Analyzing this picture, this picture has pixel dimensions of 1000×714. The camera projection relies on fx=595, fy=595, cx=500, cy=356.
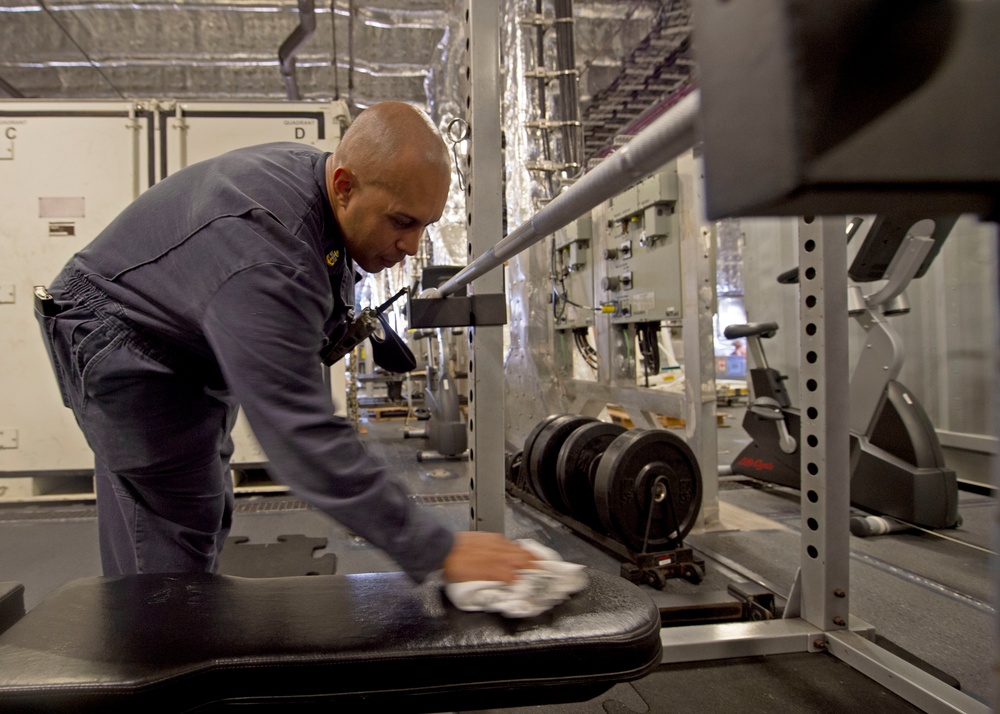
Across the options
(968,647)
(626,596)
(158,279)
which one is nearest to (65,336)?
(158,279)

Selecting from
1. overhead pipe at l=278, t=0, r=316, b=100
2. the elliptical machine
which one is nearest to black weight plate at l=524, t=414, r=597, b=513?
the elliptical machine

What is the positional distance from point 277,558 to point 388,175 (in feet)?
6.06

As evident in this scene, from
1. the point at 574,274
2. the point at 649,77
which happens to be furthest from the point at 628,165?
the point at 649,77

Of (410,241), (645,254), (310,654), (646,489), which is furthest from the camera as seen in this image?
(645,254)

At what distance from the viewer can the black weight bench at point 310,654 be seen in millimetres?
676

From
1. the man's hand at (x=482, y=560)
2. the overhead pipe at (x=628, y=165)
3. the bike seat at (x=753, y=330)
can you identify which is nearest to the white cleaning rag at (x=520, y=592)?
the man's hand at (x=482, y=560)

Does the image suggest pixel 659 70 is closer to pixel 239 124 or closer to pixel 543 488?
pixel 239 124

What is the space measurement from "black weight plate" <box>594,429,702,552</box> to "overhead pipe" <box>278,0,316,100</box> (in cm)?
369

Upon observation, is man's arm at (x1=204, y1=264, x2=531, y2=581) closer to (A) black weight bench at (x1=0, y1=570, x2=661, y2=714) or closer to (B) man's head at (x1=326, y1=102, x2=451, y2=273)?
(A) black weight bench at (x1=0, y1=570, x2=661, y2=714)

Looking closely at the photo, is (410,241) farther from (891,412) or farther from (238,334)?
(891,412)

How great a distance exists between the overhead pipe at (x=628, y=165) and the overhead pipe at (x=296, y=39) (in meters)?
4.03

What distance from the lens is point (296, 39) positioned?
14.3 ft

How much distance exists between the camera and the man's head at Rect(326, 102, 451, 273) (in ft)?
3.12

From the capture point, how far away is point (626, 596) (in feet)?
2.87
